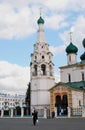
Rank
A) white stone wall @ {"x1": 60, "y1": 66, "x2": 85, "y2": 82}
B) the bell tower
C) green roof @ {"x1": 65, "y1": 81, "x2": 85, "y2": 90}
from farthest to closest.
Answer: the bell tower, white stone wall @ {"x1": 60, "y1": 66, "x2": 85, "y2": 82}, green roof @ {"x1": 65, "y1": 81, "x2": 85, "y2": 90}

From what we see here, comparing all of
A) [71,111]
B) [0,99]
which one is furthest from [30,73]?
[0,99]

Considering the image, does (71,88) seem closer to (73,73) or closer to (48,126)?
(73,73)

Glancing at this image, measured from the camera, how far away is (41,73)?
156 feet

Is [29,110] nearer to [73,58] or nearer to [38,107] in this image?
[38,107]

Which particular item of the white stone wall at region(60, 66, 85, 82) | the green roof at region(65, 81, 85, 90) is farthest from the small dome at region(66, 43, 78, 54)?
the green roof at region(65, 81, 85, 90)

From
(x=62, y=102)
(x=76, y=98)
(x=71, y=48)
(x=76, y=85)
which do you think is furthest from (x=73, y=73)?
(x=76, y=98)

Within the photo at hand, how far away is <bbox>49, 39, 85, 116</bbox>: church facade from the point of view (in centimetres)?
4081

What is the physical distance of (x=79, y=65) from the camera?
149 feet

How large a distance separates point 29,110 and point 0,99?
80.3 metres

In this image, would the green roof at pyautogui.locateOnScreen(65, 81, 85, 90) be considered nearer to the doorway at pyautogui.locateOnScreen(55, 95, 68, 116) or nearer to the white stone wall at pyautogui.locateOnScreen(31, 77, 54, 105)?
the doorway at pyautogui.locateOnScreen(55, 95, 68, 116)

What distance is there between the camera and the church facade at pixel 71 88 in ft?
134

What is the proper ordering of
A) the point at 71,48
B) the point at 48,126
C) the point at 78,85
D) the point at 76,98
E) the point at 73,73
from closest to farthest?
1. the point at 48,126
2. the point at 76,98
3. the point at 78,85
4. the point at 73,73
5. the point at 71,48

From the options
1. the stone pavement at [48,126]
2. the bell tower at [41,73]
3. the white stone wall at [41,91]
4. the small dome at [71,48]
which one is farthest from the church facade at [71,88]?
the stone pavement at [48,126]

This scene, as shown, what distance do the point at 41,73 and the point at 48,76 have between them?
4.24ft
